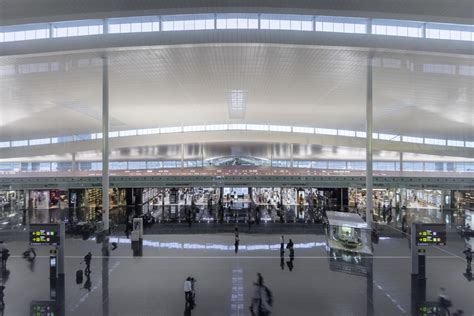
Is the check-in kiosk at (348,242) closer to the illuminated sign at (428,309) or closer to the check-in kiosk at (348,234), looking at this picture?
the check-in kiosk at (348,234)

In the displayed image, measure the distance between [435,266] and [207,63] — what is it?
1268 cm

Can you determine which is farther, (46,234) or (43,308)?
(46,234)

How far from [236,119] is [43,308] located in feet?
85.5

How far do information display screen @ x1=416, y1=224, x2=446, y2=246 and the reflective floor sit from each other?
3.68ft

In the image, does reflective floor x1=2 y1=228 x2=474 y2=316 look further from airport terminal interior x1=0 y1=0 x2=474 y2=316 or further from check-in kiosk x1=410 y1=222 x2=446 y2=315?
check-in kiosk x1=410 y1=222 x2=446 y2=315

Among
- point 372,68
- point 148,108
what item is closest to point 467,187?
point 372,68

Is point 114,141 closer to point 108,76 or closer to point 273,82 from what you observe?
point 108,76

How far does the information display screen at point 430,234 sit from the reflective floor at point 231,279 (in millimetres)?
1121

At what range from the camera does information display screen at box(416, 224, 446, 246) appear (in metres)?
9.65

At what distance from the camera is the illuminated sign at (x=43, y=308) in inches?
285

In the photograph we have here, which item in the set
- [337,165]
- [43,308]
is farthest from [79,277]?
[337,165]

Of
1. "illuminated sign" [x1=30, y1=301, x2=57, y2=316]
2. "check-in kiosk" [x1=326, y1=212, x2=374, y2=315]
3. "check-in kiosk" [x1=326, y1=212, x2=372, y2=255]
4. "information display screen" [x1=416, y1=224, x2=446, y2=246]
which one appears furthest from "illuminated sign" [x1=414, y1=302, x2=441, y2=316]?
"illuminated sign" [x1=30, y1=301, x2=57, y2=316]

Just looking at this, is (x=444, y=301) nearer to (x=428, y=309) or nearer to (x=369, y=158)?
(x=428, y=309)

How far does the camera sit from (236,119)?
32062 millimetres
